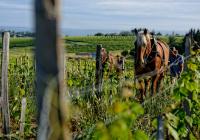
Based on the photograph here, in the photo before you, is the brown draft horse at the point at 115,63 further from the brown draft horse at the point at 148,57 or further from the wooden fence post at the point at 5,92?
the wooden fence post at the point at 5,92

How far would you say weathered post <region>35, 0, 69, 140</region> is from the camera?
4.07 ft

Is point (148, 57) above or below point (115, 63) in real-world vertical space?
above

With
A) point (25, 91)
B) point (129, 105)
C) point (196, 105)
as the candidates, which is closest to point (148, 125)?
point (196, 105)

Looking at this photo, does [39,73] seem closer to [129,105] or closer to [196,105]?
[129,105]

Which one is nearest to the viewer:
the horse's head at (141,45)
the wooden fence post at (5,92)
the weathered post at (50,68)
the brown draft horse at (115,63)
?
the weathered post at (50,68)

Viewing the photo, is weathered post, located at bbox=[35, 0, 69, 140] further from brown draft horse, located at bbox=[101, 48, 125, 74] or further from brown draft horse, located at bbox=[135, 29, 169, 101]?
brown draft horse, located at bbox=[101, 48, 125, 74]

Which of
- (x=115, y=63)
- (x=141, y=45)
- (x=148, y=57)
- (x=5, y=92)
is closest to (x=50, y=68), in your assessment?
(x=5, y=92)

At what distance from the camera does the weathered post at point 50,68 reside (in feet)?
4.07

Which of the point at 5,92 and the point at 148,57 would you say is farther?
the point at 148,57

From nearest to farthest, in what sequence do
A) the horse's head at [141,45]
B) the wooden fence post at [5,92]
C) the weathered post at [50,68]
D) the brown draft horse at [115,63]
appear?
1. the weathered post at [50,68]
2. the wooden fence post at [5,92]
3. the horse's head at [141,45]
4. the brown draft horse at [115,63]

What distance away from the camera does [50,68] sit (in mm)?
1270

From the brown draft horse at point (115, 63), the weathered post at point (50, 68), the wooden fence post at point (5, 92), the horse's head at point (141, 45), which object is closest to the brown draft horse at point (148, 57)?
the horse's head at point (141, 45)

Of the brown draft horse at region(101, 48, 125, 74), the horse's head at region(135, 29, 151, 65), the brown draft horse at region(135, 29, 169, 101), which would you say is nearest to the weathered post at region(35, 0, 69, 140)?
the brown draft horse at region(135, 29, 169, 101)

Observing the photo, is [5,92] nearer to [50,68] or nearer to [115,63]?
[50,68]
